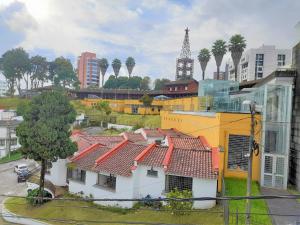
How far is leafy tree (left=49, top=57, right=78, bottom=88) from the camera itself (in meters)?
105

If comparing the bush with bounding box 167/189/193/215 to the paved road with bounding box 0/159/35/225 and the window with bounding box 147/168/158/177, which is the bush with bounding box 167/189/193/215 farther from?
the paved road with bounding box 0/159/35/225

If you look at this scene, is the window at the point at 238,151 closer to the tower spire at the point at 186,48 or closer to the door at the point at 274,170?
the door at the point at 274,170

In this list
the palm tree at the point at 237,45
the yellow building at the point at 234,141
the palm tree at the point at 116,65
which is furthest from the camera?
the palm tree at the point at 116,65

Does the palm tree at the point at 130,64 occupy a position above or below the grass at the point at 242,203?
above

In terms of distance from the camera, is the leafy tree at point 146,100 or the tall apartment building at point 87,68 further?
the tall apartment building at point 87,68

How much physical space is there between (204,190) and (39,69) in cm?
9499

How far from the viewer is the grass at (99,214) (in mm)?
19188

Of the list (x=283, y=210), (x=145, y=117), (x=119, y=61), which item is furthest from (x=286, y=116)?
(x=119, y=61)

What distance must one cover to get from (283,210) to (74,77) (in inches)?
3873

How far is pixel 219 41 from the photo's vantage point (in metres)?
67.0

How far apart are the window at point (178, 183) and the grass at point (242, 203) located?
2.71 metres

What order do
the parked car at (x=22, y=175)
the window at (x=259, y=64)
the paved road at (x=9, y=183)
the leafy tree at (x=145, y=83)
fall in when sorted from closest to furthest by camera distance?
the paved road at (x=9, y=183) < the parked car at (x=22, y=175) < the window at (x=259, y=64) < the leafy tree at (x=145, y=83)

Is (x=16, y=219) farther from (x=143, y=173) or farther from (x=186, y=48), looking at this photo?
(x=186, y=48)

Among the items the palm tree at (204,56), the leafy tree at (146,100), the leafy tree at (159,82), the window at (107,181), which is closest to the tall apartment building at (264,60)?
the palm tree at (204,56)
